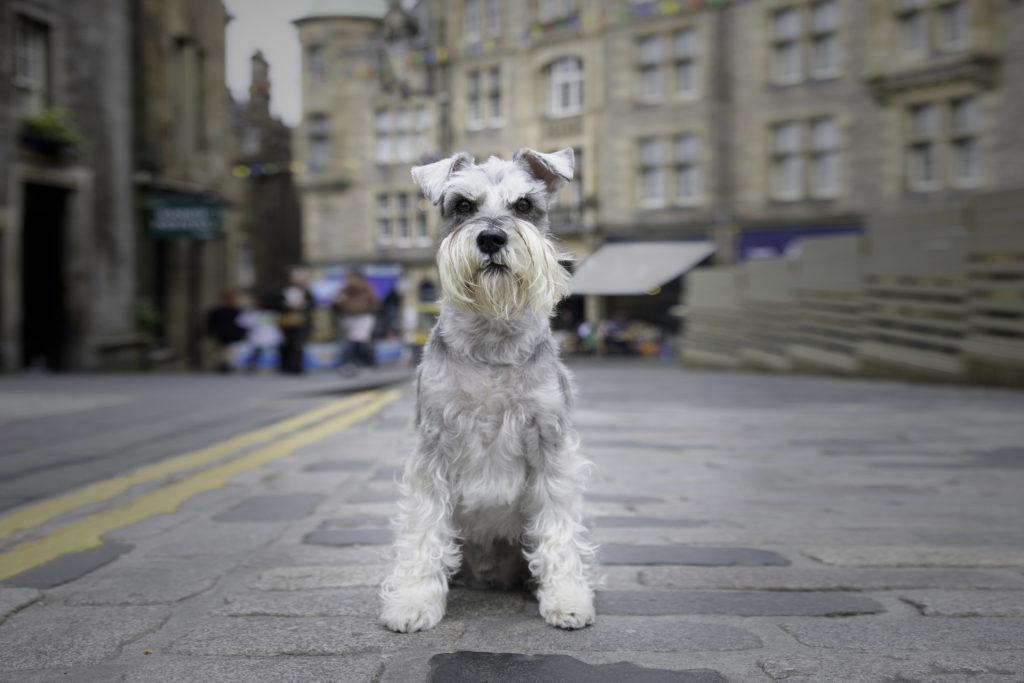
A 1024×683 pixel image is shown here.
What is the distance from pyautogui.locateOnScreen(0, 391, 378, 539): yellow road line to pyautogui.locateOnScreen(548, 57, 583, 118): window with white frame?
24217mm

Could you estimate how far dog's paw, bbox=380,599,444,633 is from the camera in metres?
2.88

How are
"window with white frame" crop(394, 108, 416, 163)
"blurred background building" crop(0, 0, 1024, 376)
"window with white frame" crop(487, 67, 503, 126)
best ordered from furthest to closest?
"window with white frame" crop(394, 108, 416, 163) < "window with white frame" crop(487, 67, 503, 126) < "blurred background building" crop(0, 0, 1024, 376)

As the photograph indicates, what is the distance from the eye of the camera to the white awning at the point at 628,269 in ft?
22.6

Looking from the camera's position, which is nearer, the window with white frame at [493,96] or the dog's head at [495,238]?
the dog's head at [495,238]

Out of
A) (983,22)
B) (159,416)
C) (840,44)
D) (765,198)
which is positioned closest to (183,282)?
(159,416)

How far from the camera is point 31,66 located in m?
17.9

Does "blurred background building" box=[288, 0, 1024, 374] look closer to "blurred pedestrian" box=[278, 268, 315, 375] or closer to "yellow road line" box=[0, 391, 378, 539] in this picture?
"blurred pedestrian" box=[278, 268, 315, 375]

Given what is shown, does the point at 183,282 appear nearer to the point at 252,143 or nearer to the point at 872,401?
the point at 872,401

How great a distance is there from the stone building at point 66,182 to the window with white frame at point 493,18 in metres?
15.9

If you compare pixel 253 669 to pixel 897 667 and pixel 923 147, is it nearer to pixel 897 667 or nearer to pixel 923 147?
pixel 897 667

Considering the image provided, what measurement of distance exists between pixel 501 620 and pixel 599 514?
5.59 feet

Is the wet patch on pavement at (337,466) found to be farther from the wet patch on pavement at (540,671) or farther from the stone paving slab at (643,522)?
the wet patch on pavement at (540,671)

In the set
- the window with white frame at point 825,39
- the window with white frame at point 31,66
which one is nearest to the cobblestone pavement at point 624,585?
the window with white frame at point 31,66

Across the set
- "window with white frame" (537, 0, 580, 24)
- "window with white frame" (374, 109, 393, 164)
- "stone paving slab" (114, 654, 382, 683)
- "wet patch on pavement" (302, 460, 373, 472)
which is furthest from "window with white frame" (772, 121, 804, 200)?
"stone paving slab" (114, 654, 382, 683)
